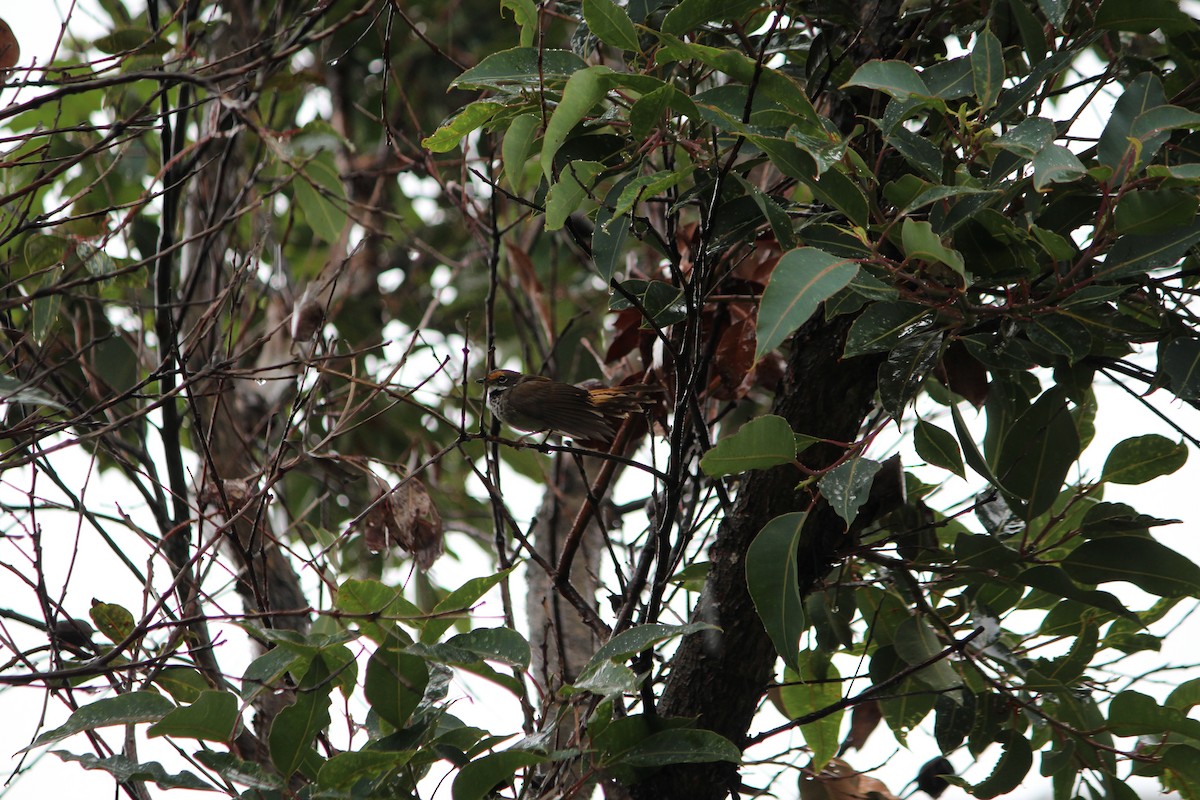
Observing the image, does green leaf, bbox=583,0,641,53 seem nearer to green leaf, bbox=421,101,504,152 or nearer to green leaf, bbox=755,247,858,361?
green leaf, bbox=421,101,504,152

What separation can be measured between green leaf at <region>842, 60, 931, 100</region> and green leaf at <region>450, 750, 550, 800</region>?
124 centimetres

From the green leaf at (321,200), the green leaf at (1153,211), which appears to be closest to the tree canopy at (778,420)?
the green leaf at (1153,211)

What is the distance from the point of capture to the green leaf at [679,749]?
1786mm

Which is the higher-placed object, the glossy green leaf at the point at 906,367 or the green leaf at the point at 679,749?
the glossy green leaf at the point at 906,367

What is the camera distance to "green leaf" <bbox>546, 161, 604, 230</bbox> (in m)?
1.84

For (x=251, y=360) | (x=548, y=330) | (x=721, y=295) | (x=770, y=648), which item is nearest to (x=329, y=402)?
(x=548, y=330)

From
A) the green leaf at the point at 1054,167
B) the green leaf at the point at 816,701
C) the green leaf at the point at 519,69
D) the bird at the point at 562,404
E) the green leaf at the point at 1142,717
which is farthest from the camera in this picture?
the bird at the point at 562,404

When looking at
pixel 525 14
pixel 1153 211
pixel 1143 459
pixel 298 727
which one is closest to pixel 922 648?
pixel 1143 459

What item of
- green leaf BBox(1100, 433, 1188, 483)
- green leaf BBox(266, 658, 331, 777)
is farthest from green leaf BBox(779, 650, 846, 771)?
green leaf BBox(266, 658, 331, 777)

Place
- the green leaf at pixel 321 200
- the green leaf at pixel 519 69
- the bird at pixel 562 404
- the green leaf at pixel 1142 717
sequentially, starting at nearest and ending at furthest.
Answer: the green leaf at pixel 519 69 < the green leaf at pixel 1142 717 < the bird at pixel 562 404 < the green leaf at pixel 321 200

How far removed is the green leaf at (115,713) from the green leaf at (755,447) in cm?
103

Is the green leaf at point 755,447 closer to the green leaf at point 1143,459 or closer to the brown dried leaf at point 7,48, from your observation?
the green leaf at point 1143,459

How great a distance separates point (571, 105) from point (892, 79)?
0.52 m

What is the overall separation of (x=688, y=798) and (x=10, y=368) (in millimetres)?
1726
